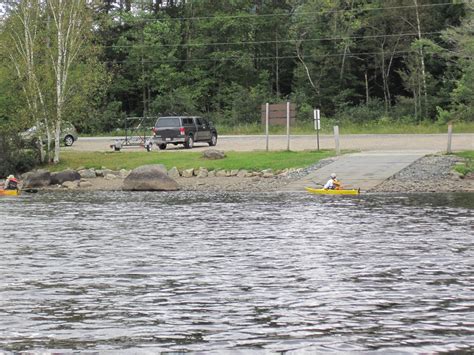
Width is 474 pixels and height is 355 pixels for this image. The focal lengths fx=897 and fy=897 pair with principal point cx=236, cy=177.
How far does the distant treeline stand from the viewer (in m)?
77.0

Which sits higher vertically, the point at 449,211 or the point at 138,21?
the point at 138,21

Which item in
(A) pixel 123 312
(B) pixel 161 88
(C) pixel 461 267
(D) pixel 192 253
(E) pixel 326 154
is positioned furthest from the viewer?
(B) pixel 161 88

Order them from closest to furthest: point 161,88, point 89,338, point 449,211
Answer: point 89,338 < point 449,211 < point 161,88

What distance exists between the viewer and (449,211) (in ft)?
88.0

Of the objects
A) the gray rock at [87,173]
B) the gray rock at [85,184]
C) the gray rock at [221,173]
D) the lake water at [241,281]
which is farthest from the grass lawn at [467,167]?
the gray rock at [87,173]

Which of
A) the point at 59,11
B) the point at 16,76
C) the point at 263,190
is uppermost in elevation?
the point at 59,11

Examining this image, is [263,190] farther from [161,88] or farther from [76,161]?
[161,88]

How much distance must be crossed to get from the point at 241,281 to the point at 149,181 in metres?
24.8

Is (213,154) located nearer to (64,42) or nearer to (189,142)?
(189,142)

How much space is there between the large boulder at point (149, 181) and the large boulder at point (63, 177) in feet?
14.4

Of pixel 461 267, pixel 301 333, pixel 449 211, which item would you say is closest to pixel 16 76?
pixel 449 211

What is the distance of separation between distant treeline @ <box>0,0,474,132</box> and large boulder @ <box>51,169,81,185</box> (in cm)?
2978

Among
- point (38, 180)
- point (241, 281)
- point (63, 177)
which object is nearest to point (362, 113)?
point (63, 177)

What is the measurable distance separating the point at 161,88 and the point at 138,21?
764 cm
